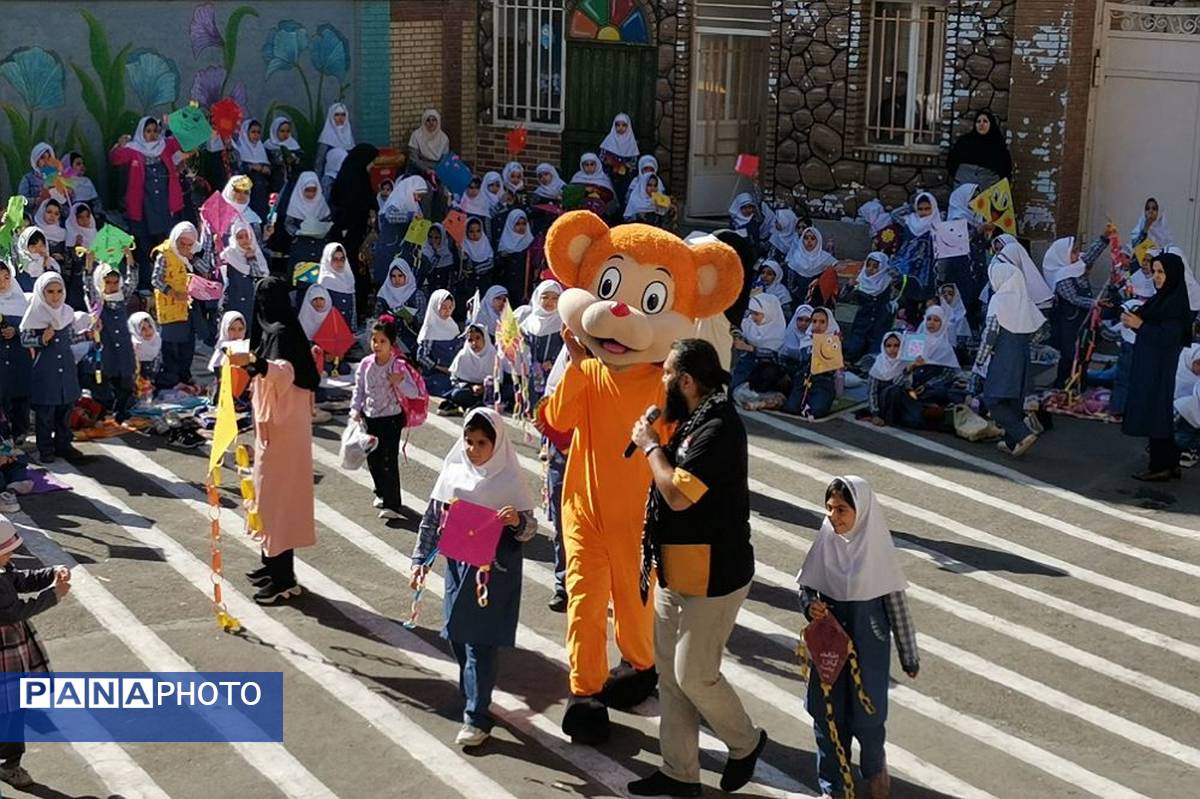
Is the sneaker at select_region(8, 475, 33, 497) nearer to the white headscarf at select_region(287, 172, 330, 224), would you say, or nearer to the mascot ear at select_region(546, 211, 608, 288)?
the mascot ear at select_region(546, 211, 608, 288)

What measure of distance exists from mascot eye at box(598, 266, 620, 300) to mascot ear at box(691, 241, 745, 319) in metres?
0.44

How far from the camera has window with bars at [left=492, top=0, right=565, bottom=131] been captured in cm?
2366

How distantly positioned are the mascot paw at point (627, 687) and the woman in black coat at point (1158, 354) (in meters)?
5.76

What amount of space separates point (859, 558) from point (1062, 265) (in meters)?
9.05

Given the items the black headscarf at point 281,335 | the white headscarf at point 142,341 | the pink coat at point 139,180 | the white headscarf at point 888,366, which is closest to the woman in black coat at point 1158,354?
the white headscarf at point 888,366

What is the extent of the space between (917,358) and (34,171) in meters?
9.49

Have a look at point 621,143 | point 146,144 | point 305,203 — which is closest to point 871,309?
point 621,143

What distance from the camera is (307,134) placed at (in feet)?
76.0

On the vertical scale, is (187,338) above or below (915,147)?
below

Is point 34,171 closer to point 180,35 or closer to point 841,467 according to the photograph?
point 180,35

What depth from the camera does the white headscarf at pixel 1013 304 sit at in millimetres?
14492

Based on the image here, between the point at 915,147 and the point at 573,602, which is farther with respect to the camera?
the point at 915,147

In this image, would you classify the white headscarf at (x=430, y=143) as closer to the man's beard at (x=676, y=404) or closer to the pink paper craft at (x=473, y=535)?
the pink paper craft at (x=473, y=535)

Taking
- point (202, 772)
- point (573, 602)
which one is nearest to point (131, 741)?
point (202, 772)
